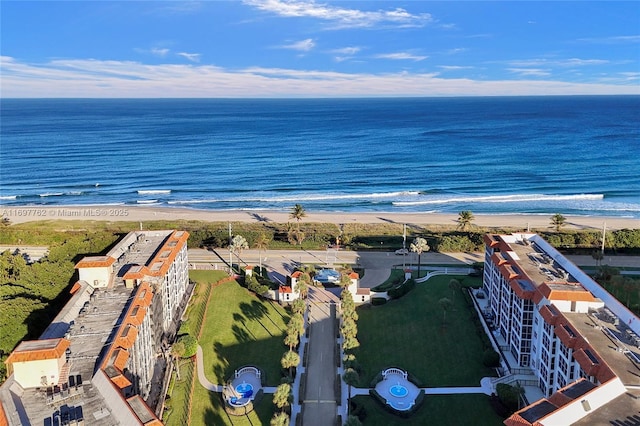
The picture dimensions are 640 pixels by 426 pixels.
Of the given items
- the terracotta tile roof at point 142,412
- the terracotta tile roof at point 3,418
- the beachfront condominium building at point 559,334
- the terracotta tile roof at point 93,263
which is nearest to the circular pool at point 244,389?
the terracotta tile roof at point 142,412

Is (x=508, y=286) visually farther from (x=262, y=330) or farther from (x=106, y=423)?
(x=106, y=423)

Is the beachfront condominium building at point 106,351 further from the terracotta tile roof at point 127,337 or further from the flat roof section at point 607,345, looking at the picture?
the flat roof section at point 607,345

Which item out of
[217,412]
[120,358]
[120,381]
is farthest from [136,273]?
[120,381]

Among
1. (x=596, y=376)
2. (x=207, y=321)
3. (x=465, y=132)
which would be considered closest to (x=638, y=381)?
(x=596, y=376)

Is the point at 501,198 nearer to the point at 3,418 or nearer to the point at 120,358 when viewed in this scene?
the point at 120,358

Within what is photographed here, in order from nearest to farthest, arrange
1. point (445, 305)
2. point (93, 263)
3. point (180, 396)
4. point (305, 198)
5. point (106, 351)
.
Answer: point (106, 351) < point (180, 396) < point (93, 263) < point (445, 305) < point (305, 198)
